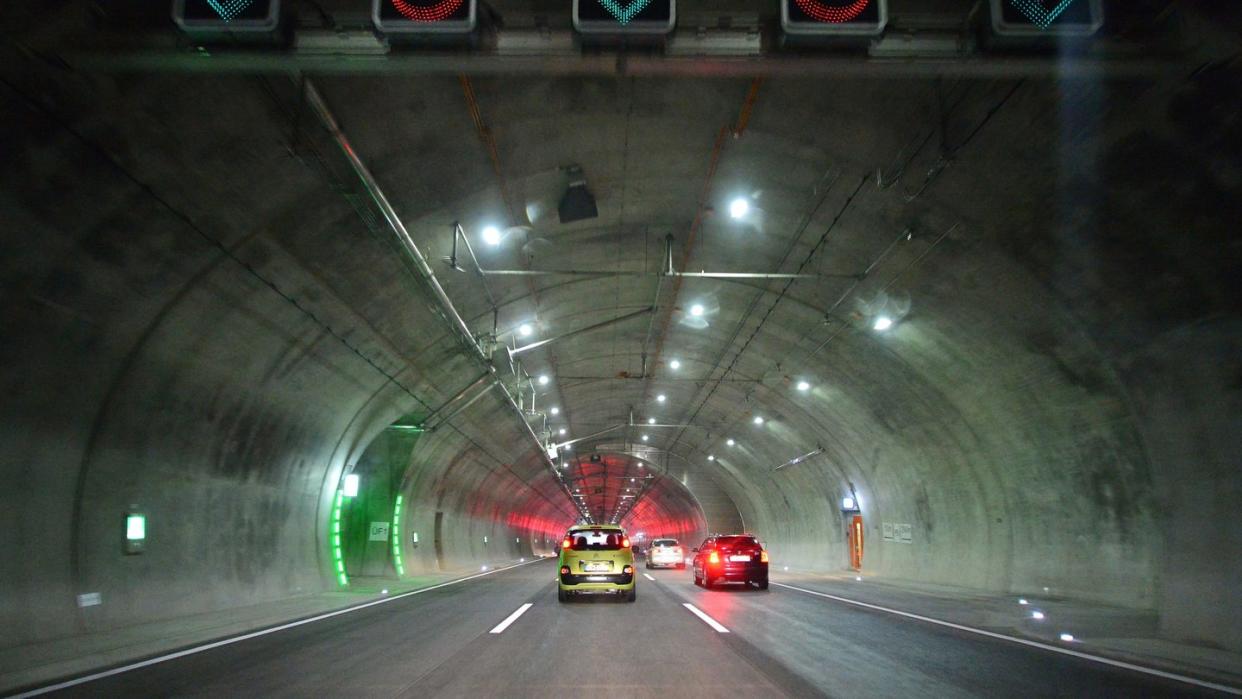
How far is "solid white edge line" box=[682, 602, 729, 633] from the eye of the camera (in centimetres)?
1290

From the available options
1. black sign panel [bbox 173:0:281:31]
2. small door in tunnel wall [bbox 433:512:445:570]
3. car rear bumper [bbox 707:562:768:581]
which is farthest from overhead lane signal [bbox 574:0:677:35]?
small door in tunnel wall [bbox 433:512:445:570]

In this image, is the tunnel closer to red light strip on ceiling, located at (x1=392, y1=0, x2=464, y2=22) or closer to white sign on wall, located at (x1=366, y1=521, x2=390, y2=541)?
red light strip on ceiling, located at (x1=392, y1=0, x2=464, y2=22)

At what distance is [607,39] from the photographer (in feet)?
20.1

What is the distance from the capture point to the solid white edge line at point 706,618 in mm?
12898

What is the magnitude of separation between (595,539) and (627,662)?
10400mm

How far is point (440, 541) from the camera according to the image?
37312 millimetres

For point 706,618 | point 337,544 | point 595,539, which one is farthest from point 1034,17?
point 337,544

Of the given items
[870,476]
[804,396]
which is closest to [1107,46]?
[804,396]

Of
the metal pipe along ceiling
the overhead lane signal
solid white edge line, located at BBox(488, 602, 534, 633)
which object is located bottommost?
solid white edge line, located at BBox(488, 602, 534, 633)

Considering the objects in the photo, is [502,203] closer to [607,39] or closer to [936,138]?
[936,138]

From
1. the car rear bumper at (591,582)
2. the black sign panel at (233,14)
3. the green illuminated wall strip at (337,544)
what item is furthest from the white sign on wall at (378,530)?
the black sign panel at (233,14)

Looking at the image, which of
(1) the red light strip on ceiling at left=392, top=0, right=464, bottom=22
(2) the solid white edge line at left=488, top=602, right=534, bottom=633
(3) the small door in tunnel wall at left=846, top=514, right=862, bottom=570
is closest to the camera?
(1) the red light strip on ceiling at left=392, top=0, right=464, bottom=22

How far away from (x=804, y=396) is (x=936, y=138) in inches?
657

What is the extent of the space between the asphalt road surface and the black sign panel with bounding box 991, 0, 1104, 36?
5.64 m
